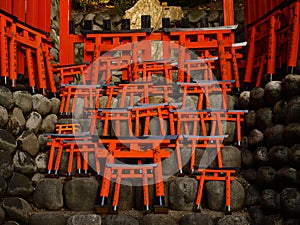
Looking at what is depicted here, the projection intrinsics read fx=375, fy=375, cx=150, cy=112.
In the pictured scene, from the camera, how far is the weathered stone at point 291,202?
15.1 feet

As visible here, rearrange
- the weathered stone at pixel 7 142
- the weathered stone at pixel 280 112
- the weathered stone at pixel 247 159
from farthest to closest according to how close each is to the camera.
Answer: the weathered stone at pixel 247 159 < the weathered stone at pixel 280 112 < the weathered stone at pixel 7 142

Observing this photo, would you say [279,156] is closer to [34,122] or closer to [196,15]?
[34,122]

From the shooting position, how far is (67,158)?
19.8 ft

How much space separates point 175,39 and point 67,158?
12.0 ft

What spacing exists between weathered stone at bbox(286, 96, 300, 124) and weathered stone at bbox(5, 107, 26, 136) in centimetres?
402

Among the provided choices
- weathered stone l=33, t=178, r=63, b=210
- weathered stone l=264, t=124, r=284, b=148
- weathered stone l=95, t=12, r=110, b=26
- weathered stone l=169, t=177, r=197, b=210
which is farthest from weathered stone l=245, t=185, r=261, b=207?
weathered stone l=95, t=12, r=110, b=26

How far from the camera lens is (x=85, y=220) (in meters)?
4.89

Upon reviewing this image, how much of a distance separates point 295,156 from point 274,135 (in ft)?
2.39

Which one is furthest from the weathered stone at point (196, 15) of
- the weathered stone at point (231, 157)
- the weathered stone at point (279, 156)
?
the weathered stone at point (279, 156)

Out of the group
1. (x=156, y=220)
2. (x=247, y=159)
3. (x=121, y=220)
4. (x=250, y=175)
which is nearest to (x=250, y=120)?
(x=247, y=159)

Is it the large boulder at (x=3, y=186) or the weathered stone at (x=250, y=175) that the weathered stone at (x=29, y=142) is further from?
the weathered stone at (x=250, y=175)

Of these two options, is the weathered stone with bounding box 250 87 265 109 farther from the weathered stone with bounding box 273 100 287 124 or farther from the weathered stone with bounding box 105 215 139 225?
the weathered stone with bounding box 105 215 139 225

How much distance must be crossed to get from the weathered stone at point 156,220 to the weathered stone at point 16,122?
2405 mm

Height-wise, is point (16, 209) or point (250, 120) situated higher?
point (250, 120)
